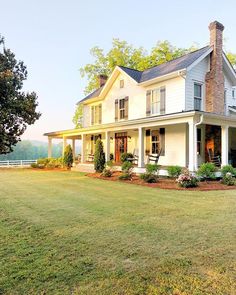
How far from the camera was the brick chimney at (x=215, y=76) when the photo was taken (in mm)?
14711

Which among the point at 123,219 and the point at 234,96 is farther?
the point at 234,96

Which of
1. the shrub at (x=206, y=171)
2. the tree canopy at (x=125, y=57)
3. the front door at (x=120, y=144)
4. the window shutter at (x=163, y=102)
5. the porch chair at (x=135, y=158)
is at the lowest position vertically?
the shrub at (x=206, y=171)

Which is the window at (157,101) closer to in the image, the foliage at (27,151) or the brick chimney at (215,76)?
the brick chimney at (215,76)

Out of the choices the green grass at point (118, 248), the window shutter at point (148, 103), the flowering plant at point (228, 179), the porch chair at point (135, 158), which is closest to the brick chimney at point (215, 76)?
the window shutter at point (148, 103)

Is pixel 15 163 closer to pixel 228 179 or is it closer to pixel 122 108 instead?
pixel 122 108

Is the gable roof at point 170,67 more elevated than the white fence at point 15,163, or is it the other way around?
the gable roof at point 170,67

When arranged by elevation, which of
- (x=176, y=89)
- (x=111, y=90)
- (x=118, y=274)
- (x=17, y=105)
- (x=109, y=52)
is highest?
(x=109, y=52)

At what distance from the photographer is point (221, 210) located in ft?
20.9

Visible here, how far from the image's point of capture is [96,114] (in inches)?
851

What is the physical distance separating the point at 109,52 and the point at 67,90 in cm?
876

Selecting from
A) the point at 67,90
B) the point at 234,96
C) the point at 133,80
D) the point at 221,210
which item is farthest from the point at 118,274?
the point at 67,90

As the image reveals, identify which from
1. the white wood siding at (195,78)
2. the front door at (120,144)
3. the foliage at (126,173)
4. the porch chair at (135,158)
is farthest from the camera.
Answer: the front door at (120,144)

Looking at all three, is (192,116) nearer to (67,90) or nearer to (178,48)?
(67,90)

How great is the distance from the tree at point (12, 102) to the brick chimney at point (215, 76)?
11.3m
